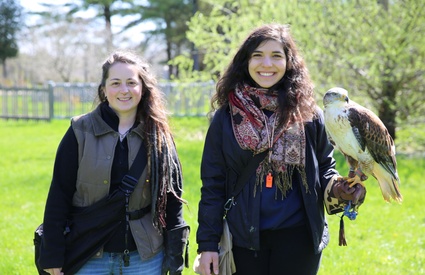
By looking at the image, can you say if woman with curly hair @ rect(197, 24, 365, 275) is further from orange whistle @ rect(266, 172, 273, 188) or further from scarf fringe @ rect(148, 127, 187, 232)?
scarf fringe @ rect(148, 127, 187, 232)

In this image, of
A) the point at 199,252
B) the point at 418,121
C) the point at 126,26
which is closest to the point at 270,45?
the point at 199,252

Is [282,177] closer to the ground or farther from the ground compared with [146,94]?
closer to the ground

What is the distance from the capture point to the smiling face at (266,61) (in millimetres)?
2613

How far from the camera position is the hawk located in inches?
97.3

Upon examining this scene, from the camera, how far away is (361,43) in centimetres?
1005

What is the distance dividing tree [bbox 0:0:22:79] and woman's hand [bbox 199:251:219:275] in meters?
31.3

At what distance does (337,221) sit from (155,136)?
3949mm

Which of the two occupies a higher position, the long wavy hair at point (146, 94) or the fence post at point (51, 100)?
the long wavy hair at point (146, 94)

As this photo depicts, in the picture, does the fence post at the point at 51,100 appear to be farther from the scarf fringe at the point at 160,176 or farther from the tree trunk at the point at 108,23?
the scarf fringe at the point at 160,176

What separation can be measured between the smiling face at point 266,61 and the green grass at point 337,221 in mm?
729

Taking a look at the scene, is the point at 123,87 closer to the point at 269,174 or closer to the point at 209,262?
the point at 269,174

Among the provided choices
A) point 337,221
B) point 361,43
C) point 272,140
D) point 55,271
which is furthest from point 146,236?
point 361,43

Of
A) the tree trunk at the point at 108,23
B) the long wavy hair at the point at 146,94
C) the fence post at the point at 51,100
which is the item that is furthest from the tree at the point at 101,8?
the long wavy hair at the point at 146,94

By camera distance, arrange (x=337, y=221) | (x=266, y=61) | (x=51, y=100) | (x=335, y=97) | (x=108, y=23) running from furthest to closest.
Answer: (x=108, y=23) → (x=51, y=100) → (x=337, y=221) → (x=266, y=61) → (x=335, y=97)
